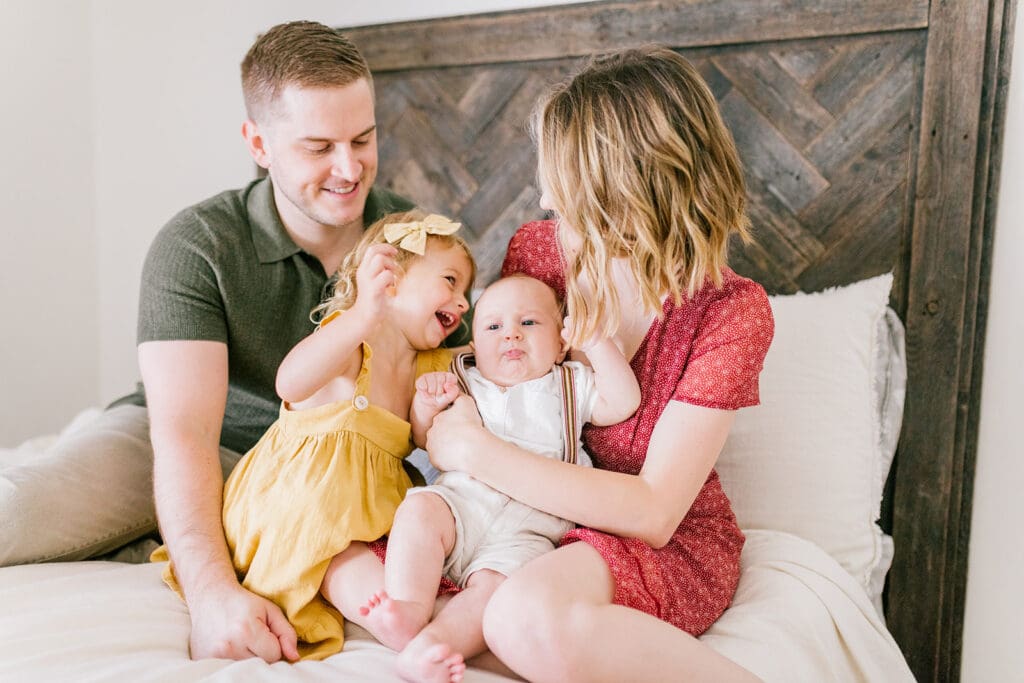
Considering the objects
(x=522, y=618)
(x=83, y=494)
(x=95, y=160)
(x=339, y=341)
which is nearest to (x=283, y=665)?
(x=522, y=618)

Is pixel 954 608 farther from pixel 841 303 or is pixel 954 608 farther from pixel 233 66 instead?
pixel 233 66

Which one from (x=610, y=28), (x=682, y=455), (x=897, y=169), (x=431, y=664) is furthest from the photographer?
(x=610, y=28)

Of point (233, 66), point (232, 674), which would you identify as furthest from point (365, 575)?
point (233, 66)

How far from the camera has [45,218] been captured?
2.84m

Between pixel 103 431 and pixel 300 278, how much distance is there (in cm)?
54

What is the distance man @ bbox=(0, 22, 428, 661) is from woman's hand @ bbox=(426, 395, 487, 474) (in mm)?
389

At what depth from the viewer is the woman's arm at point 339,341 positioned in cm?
138

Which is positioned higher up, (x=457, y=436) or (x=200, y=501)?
(x=457, y=436)


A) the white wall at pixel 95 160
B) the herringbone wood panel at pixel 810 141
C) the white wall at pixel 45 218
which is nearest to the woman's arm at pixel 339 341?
the herringbone wood panel at pixel 810 141

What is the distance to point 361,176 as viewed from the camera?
179cm

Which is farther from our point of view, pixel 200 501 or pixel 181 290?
pixel 181 290

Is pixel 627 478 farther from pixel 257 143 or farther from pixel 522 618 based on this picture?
pixel 257 143

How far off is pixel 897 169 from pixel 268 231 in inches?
52.9

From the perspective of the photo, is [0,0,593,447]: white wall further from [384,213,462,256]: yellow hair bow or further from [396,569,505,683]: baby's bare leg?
[396,569,505,683]: baby's bare leg
